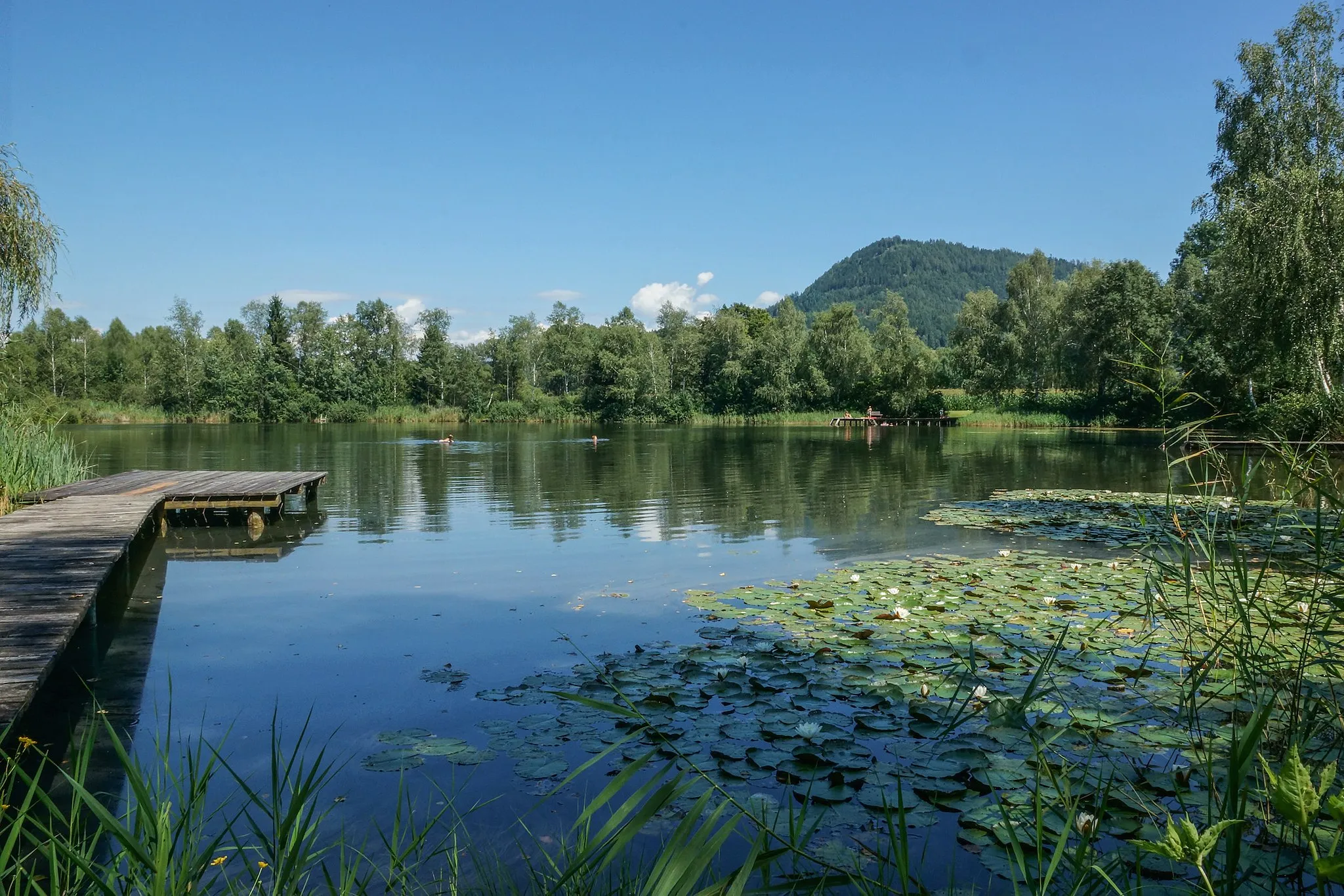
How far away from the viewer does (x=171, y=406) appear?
6500cm

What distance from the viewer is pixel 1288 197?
68.2 ft

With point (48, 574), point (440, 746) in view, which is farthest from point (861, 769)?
point (48, 574)

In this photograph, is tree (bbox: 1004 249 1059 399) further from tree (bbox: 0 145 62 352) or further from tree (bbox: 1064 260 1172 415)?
tree (bbox: 0 145 62 352)

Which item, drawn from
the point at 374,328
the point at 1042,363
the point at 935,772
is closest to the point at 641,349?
the point at 374,328

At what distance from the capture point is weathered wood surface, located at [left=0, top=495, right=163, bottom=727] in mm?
4742

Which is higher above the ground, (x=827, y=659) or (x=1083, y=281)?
(x=1083, y=281)

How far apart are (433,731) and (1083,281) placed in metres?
56.6

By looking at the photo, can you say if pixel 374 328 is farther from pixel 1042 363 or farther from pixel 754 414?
pixel 1042 363

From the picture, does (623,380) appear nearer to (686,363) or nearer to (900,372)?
(686,363)

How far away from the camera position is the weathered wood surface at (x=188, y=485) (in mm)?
14023

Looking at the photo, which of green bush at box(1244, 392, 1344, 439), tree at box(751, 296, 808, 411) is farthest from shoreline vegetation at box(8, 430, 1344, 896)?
tree at box(751, 296, 808, 411)

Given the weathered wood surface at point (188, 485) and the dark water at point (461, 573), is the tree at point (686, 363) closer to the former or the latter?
the dark water at point (461, 573)

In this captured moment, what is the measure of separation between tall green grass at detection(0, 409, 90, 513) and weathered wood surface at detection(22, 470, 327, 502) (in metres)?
0.29

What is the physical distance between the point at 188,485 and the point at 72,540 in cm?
736
